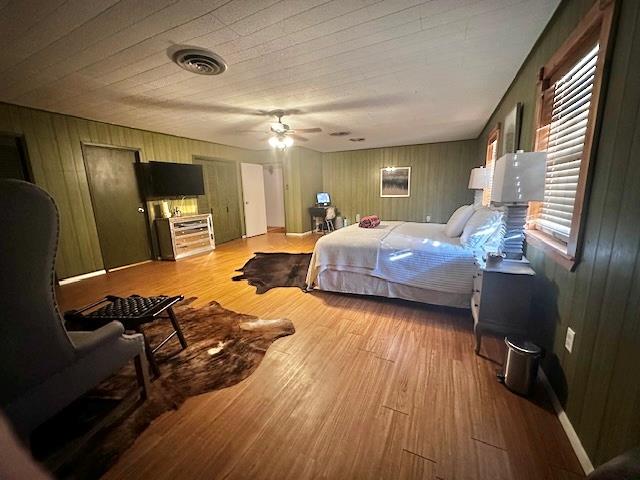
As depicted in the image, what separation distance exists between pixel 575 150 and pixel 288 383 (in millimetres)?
2314

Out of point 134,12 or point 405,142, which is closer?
point 134,12

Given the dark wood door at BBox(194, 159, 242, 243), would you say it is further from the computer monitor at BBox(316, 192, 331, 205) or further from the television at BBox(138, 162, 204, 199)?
the computer monitor at BBox(316, 192, 331, 205)

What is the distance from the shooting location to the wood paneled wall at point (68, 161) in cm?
332

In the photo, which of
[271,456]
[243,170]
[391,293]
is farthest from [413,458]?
[243,170]

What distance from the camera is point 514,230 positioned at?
1932mm

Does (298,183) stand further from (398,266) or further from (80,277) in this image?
(80,277)

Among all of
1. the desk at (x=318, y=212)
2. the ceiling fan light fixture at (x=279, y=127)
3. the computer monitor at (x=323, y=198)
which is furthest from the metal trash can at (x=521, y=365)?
the computer monitor at (x=323, y=198)

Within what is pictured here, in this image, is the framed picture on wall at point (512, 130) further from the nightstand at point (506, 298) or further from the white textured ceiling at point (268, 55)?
the nightstand at point (506, 298)

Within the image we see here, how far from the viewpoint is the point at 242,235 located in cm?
676

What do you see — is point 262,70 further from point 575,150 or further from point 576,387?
point 576,387

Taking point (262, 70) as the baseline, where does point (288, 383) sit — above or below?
below

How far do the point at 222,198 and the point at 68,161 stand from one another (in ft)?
9.01

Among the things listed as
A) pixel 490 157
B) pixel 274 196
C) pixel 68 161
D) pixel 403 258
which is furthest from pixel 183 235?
pixel 490 157

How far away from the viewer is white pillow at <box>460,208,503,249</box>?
98.2 inches
